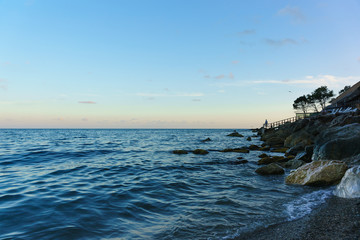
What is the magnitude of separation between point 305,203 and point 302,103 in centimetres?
8284

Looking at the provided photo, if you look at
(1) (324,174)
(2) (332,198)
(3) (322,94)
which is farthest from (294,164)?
(3) (322,94)

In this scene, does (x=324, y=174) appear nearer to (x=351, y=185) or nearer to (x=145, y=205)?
(x=351, y=185)

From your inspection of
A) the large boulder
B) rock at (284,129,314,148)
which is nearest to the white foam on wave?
the large boulder

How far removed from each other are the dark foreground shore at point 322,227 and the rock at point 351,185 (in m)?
0.67

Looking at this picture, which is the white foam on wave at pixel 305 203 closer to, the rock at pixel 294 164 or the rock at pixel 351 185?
the rock at pixel 351 185

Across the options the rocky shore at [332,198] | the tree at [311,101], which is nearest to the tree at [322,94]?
the tree at [311,101]

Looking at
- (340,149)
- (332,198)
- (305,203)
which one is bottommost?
(305,203)

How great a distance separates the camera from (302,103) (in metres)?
79.8

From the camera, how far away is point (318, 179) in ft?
28.3

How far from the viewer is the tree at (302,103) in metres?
77.6

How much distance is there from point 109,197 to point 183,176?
15.2 feet

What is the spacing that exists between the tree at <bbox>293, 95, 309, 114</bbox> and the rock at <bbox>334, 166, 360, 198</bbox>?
79.4 m

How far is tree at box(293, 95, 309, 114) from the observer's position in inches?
3055

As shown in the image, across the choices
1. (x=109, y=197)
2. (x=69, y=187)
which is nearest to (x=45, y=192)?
(x=69, y=187)
